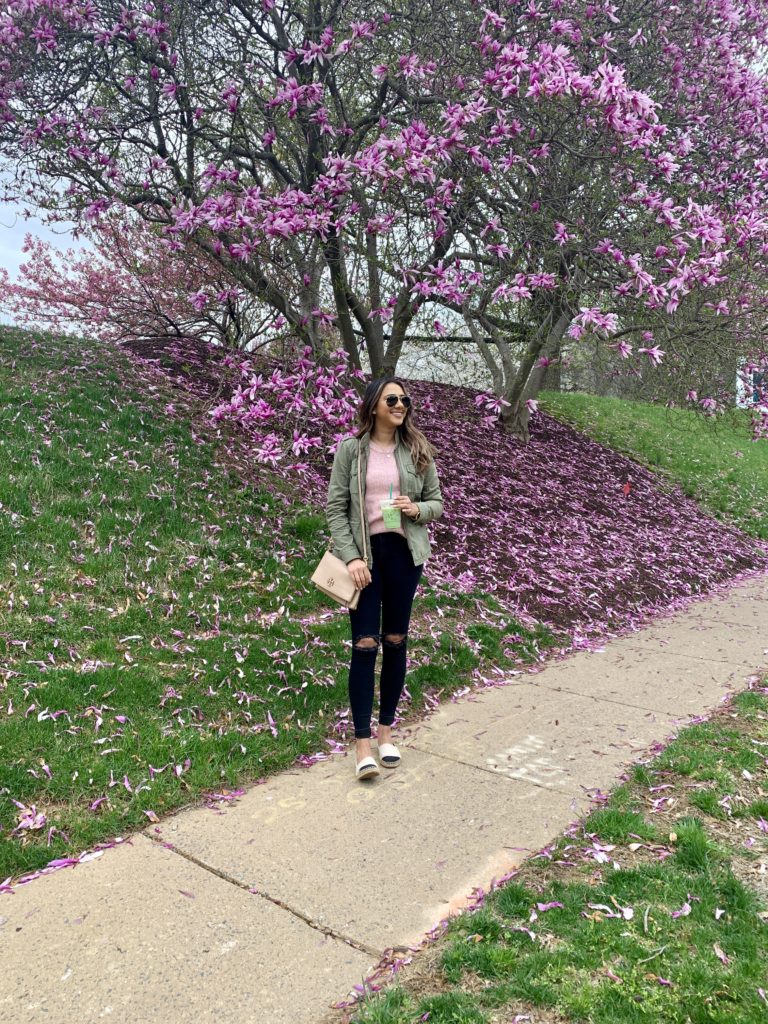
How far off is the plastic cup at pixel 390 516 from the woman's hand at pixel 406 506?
Result: 3 cm

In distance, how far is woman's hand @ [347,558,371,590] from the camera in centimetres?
362

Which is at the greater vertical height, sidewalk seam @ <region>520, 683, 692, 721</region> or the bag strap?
the bag strap

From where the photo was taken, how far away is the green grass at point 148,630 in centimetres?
354

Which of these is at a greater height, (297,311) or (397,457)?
(297,311)

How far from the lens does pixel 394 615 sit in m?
3.86

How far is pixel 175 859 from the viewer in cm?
Result: 305

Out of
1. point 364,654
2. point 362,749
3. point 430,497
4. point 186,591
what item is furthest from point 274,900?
point 186,591

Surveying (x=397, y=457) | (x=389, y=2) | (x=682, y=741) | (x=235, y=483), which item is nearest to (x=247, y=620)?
(x=397, y=457)

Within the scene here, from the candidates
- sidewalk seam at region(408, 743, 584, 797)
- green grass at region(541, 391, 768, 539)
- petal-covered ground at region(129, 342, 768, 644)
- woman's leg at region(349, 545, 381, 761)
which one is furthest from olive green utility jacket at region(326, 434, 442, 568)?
green grass at region(541, 391, 768, 539)

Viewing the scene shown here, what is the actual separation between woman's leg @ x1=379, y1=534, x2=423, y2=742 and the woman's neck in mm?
516

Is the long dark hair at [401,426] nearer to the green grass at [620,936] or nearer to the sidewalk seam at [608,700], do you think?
the green grass at [620,936]

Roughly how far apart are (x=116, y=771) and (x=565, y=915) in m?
2.12

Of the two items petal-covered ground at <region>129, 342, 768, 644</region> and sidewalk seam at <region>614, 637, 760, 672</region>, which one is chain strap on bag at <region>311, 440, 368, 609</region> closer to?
petal-covered ground at <region>129, 342, 768, 644</region>

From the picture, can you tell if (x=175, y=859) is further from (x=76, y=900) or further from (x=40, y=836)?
(x=40, y=836)
